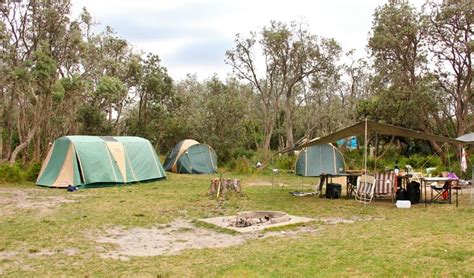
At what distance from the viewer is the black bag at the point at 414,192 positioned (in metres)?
9.27

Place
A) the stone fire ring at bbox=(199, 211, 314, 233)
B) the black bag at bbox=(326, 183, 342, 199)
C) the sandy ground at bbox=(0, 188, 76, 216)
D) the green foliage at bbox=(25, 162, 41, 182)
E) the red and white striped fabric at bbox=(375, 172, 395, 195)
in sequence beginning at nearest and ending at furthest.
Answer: the stone fire ring at bbox=(199, 211, 314, 233) < the sandy ground at bbox=(0, 188, 76, 216) < the red and white striped fabric at bbox=(375, 172, 395, 195) < the black bag at bbox=(326, 183, 342, 199) < the green foliage at bbox=(25, 162, 41, 182)

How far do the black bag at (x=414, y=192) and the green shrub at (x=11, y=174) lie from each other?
1048 cm

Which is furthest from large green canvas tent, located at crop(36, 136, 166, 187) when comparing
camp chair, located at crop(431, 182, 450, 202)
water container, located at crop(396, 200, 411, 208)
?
camp chair, located at crop(431, 182, 450, 202)

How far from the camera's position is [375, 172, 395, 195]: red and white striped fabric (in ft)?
29.8

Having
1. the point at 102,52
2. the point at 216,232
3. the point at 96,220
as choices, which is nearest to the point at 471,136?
the point at 216,232

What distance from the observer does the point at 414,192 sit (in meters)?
9.27

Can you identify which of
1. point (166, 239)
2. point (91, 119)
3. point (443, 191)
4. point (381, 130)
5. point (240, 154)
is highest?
point (91, 119)

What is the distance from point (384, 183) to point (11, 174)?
1017cm

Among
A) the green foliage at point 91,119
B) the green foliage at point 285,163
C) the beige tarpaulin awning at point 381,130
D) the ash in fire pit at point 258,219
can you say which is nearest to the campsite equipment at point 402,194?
the beige tarpaulin awning at point 381,130

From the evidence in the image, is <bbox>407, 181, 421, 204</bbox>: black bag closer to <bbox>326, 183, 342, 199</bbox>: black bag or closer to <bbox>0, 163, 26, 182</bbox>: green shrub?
<bbox>326, 183, 342, 199</bbox>: black bag

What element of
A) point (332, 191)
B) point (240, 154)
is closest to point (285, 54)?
point (240, 154)

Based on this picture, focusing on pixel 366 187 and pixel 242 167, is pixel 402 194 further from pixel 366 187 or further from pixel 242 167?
pixel 242 167

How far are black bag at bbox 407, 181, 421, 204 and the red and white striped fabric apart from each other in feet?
1.69

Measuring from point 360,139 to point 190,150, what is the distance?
11.0 meters
